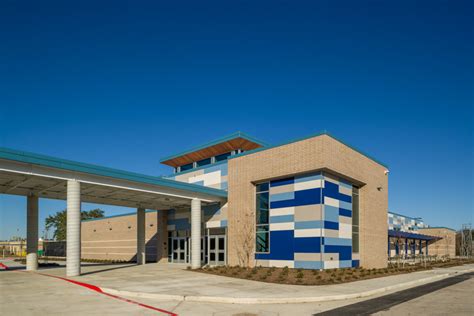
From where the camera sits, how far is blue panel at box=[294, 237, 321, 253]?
1016 inches

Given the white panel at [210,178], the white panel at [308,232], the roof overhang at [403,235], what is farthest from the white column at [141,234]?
the roof overhang at [403,235]

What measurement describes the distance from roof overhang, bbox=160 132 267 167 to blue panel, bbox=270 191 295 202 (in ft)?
31.3

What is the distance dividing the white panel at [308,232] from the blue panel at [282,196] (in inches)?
95.4

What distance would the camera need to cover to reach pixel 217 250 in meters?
33.4

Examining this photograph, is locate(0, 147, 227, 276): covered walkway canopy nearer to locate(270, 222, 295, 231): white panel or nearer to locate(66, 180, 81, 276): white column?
locate(66, 180, 81, 276): white column

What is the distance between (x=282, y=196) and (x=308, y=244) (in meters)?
4.00

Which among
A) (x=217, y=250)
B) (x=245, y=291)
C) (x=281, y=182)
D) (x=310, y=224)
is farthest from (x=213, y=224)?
(x=245, y=291)

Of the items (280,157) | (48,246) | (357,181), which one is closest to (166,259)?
(280,157)

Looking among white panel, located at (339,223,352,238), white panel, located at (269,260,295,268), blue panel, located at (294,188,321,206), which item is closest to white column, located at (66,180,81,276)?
white panel, located at (269,260,295,268)

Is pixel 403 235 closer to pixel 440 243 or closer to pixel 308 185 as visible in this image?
pixel 440 243

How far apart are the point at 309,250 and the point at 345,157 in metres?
7.38

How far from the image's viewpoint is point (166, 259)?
128 ft

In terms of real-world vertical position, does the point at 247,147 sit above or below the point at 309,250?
above

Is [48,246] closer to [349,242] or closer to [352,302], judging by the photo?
[349,242]
